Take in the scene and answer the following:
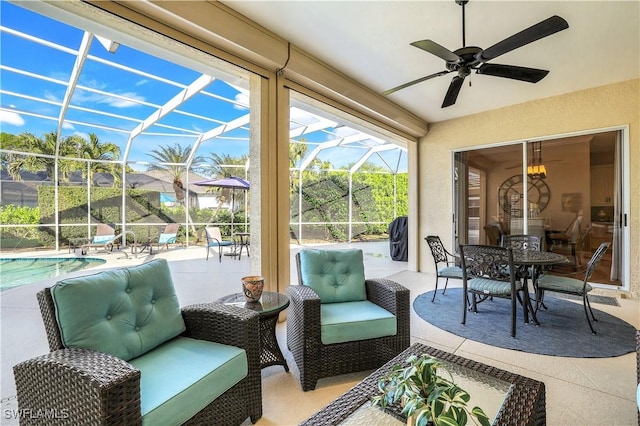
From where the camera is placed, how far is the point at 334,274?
8.44 ft

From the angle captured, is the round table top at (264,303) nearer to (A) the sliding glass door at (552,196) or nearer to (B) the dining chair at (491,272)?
(B) the dining chair at (491,272)

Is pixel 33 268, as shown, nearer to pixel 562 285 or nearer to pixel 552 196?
pixel 562 285

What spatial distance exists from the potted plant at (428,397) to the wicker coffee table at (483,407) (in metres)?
0.18

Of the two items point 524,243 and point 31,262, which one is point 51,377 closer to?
point 31,262

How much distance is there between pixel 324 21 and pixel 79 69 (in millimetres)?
3418

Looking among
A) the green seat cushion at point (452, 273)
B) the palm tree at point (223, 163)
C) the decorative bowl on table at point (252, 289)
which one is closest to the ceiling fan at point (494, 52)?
the decorative bowl on table at point (252, 289)

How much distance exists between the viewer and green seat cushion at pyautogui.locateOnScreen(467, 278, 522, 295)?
2943 mm

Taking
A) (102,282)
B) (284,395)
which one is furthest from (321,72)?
(284,395)

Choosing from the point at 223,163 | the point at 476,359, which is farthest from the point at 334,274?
the point at 223,163

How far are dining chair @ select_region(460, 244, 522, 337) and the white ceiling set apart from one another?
2189mm

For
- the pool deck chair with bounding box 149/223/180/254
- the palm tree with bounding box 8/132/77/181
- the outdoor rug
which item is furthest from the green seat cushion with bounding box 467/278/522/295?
the pool deck chair with bounding box 149/223/180/254

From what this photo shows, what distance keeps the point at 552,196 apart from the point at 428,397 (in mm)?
5216

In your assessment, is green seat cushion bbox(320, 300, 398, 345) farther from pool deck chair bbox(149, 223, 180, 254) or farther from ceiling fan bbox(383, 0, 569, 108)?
pool deck chair bbox(149, 223, 180, 254)

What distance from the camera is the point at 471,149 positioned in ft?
17.4
